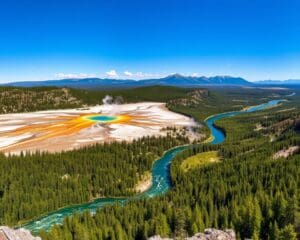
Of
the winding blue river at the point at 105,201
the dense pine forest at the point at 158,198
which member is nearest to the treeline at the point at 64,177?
the dense pine forest at the point at 158,198

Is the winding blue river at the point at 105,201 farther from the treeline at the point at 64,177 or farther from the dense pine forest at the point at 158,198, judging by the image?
the dense pine forest at the point at 158,198

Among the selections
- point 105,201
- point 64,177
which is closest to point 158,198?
point 105,201

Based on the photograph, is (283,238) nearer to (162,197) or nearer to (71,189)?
(162,197)

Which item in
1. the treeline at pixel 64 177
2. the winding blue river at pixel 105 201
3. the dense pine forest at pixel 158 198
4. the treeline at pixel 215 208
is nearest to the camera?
the treeline at pixel 215 208

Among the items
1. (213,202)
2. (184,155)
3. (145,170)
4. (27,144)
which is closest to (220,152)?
(184,155)

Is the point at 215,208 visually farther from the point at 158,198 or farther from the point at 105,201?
the point at 105,201

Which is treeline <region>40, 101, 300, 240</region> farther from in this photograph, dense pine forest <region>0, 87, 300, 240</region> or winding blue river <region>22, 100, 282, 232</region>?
winding blue river <region>22, 100, 282, 232</region>
